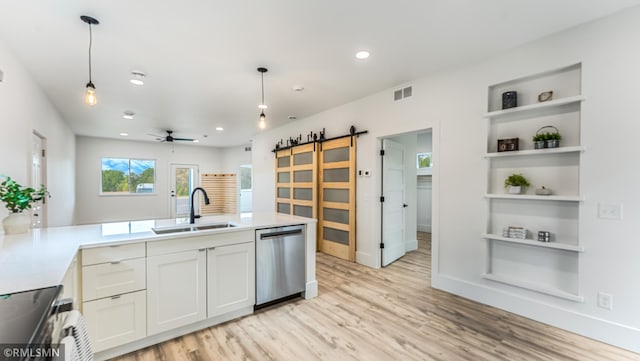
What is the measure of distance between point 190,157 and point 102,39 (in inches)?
304

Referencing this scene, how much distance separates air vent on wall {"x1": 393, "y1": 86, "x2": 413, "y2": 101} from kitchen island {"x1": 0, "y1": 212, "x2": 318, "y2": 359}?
2.64 meters

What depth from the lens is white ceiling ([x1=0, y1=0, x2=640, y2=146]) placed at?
2.22 m

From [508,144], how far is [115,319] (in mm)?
3953

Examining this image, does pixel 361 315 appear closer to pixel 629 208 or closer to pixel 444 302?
pixel 444 302

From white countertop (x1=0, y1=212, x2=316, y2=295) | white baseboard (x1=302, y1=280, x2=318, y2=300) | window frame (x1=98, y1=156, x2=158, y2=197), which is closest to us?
white countertop (x1=0, y1=212, x2=316, y2=295)

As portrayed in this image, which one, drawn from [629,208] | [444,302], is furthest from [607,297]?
[444,302]

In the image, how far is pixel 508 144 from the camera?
9.51 feet

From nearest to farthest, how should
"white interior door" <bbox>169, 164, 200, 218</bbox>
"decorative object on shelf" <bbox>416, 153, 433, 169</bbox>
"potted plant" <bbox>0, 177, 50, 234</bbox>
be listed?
"potted plant" <bbox>0, 177, 50, 234</bbox> < "decorative object on shelf" <bbox>416, 153, 433, 169</bbox> < "white interior door" <bbox>169, 164, 200, 218</bbox>

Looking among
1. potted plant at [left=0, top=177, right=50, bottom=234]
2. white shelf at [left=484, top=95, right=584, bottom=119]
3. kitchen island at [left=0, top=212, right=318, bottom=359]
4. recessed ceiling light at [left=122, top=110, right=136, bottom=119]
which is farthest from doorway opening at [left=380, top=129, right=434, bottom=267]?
recessed ceiling light at [left=122, top=110, right=136, bottom=119]

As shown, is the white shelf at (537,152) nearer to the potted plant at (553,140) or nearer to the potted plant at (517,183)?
the potted plant at (553,140)

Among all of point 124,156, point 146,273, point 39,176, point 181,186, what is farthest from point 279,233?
point 124,156

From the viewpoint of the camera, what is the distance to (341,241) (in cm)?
492

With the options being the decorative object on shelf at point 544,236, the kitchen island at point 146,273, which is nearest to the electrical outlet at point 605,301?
the decorative object on shelf at point 544,236

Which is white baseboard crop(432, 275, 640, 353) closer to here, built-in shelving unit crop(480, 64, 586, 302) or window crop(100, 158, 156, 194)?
built-in shelving unit crop(480, 64, 586, 302)
